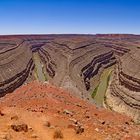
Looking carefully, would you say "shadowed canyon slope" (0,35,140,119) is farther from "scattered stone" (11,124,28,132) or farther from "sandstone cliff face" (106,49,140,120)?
"scattered stone" (11,124,28,132)

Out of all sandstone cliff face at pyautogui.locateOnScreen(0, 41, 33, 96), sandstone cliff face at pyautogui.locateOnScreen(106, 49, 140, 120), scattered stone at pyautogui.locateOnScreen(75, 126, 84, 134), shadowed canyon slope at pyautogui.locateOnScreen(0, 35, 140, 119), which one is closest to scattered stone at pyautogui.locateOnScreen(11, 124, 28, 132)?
scattered stone at pyautogui.locateOnScreen(75, 126, 84, 134)

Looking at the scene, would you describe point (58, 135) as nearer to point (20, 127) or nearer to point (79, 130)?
point (79, 130)

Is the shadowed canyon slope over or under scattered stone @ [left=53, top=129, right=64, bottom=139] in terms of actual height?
under

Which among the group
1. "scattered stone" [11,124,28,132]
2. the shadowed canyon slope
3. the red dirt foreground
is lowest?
the shadowed canyon slope

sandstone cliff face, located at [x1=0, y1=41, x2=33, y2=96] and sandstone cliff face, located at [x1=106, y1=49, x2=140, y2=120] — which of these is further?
sandstone cliff face, located at [x1=0, y1=41, x2=33, y2=96]

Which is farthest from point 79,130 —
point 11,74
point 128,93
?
point 11,74

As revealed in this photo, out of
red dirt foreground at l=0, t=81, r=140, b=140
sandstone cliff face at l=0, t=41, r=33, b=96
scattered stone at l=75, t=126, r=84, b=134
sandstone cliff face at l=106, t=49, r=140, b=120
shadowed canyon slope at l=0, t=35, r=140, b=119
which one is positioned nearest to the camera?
red dirt foreground at l=0, t=81, r=140, b=140

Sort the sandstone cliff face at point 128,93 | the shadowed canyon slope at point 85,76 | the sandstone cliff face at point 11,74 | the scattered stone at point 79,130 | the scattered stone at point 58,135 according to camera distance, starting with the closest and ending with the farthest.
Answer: the scattered stone at point 58,135
the scattered stone at point 79,130
the sandstone cliff face at point 128,93
the shadowed canyon slope at point 85,76
the sandstone cliff face at point 11,74

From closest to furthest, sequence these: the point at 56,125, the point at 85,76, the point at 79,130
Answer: the point at 79,130 → the point at 56,125 → the point at 85,76

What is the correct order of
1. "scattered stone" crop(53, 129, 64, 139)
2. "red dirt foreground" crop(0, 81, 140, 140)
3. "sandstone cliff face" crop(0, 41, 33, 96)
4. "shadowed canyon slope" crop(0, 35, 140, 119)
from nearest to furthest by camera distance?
"scattered stone" crop(53, 129, 64, 139) < "red dirt foreground" crop(0, 81, 140, 140) < "shadowed canyon slope" crop(0, 35, 140, 119) < "sandstone cliff face" crop(0, 41, 33, 96)

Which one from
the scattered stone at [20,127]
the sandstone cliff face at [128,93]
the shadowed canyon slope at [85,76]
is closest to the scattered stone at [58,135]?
the scattered stone at [20,127]

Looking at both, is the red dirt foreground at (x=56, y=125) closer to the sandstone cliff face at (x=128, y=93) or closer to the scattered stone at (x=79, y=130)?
the scattered stone at (x=79, y=130)
